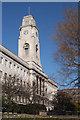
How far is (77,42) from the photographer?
9.70 m

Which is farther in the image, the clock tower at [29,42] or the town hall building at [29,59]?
the clock tower at [29,42]

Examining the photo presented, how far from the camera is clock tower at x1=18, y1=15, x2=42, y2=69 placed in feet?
209

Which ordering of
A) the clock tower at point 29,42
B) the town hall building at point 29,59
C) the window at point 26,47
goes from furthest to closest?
1. the window at point 26,47
2. the clock tower at point 29,42
3. the town hall building at point 29,59

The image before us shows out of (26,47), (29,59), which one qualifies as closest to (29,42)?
(26,47)

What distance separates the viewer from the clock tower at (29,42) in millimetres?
63719

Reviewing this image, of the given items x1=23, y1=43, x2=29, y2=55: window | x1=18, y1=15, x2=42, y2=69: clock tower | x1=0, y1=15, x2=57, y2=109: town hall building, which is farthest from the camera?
x1=23, y1=43, x2=29, y2=55: window

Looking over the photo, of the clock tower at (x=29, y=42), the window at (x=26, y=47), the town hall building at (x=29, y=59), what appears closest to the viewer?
the town hall building at (x=29, y=59)

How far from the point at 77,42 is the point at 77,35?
0.39 m

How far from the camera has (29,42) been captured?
65438 mm

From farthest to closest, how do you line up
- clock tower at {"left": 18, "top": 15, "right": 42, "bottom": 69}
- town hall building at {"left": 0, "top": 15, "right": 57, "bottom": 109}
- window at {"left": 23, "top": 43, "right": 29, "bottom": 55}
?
window at {"left": 23, "top": 43, "right": 29, "bottom": 55} → clock tower at {"left": 18, "top": 15, "right": 42, "bottom": 69} → town hall building at {"left": 0, "top": 15, "right": 57, "bottom": 109}

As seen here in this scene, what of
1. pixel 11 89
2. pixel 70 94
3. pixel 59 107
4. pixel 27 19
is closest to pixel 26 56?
pixel 27 19

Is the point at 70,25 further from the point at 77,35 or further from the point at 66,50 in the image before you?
the point at 66,50

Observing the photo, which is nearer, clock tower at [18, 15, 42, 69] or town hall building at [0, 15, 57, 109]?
town hall building at [0, 15, 57, 109]

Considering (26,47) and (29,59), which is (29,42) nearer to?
(26,47)
